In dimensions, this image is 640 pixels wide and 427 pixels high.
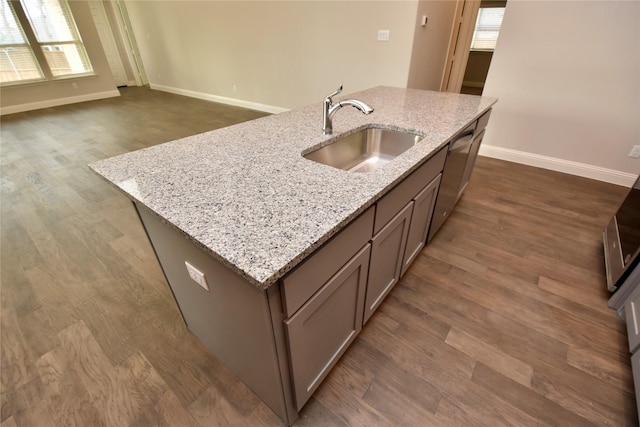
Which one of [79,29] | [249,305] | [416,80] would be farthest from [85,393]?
[79,29]

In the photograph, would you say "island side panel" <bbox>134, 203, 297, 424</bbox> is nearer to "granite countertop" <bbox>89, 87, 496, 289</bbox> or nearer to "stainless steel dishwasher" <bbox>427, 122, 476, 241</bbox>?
"granite countertop" <bbox>89, 87, 496, 289</bbox>

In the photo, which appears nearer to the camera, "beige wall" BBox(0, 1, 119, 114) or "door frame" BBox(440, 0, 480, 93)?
"door frame" BBox(440, 0, 480, 93)

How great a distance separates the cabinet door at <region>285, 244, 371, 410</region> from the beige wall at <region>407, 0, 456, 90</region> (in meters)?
3.27

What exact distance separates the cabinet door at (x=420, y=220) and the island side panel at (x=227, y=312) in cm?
95

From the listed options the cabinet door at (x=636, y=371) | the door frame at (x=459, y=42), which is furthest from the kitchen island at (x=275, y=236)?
the door frame at (x=459, y=42)

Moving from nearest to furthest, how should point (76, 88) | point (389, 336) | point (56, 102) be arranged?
point (389, 336), point (56, 102), point (76, 88)

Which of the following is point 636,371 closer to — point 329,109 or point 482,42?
point 329,109

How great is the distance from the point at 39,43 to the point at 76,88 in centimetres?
90

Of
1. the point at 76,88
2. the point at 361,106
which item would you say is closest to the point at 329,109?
the point at 361,106

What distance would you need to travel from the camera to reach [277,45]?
461 centimetres

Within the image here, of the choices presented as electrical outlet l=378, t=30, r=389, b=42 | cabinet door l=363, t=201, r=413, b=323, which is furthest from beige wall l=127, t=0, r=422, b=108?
cabinet door l=363, t=201, r=413, b=323

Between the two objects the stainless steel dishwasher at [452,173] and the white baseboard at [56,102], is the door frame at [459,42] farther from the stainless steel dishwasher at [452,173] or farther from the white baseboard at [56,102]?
the white baseboard at [56,102]

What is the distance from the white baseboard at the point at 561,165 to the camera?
9.25ft

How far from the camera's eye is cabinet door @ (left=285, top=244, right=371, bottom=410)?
2.95 ft
